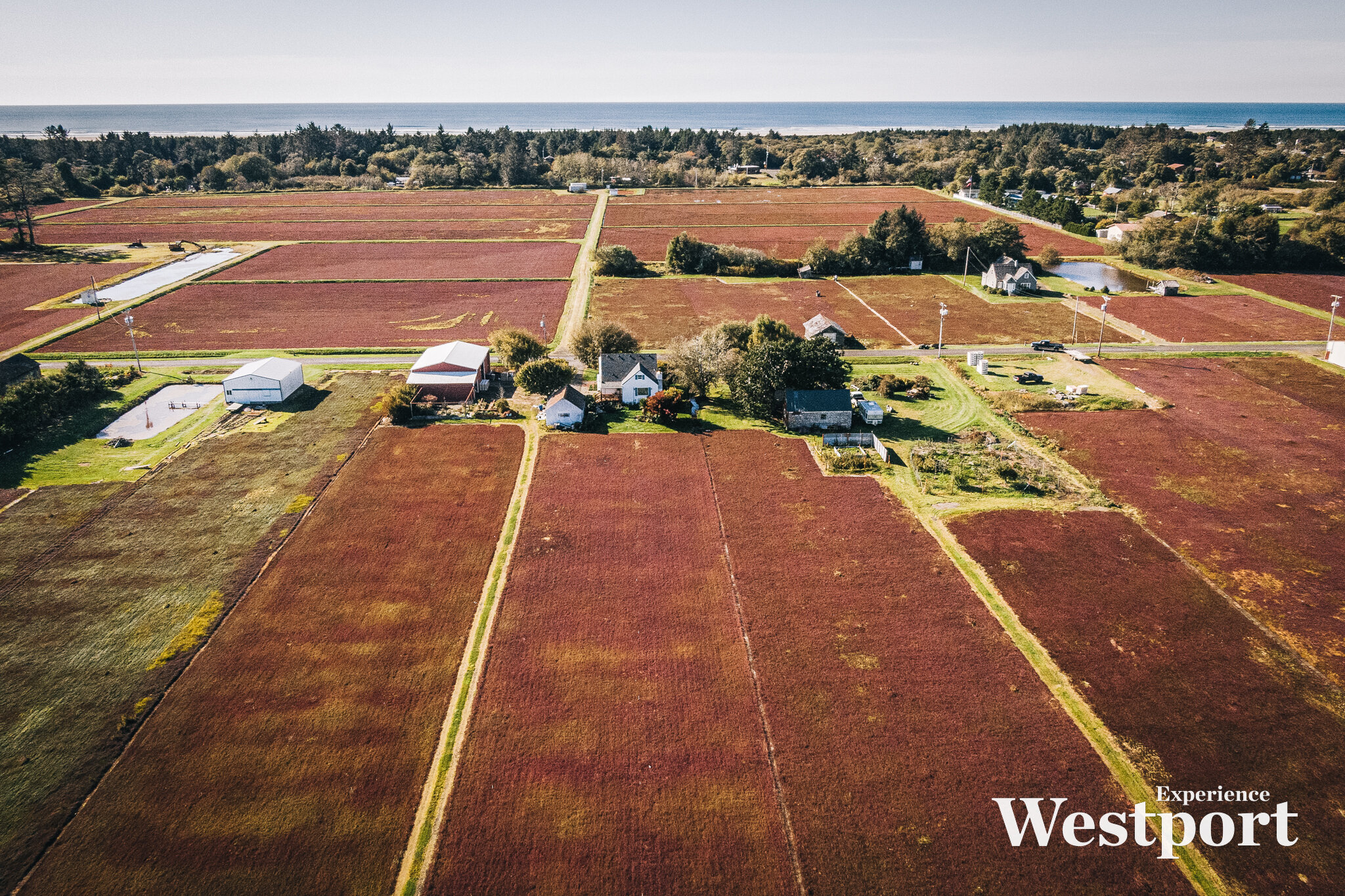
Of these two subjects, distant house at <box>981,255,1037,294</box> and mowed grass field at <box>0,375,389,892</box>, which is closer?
mowed grass field at <box>0,375,389,892</box>

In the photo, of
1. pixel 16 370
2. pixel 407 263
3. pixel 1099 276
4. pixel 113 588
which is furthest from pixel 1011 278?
pixel 16 370

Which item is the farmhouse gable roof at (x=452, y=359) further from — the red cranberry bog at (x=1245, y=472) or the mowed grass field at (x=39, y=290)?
the mowed grass field at (x=39, y=290)

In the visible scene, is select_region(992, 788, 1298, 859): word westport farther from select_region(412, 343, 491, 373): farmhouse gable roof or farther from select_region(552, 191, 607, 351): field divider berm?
select_region(552, 191, 607, 351): field divider berm

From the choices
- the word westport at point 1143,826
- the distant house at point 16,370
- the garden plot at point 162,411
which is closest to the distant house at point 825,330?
the word westport at point 1143,826

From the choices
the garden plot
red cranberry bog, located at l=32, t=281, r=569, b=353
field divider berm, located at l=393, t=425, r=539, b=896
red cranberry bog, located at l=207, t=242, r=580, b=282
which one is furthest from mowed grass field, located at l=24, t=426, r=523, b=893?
red cranberry bog, located at l=207, t=242, r=580, b=282

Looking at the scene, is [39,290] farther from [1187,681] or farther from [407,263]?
[1187,681]

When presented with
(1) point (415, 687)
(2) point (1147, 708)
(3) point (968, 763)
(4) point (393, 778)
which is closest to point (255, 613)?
(1) point (415, 687)
